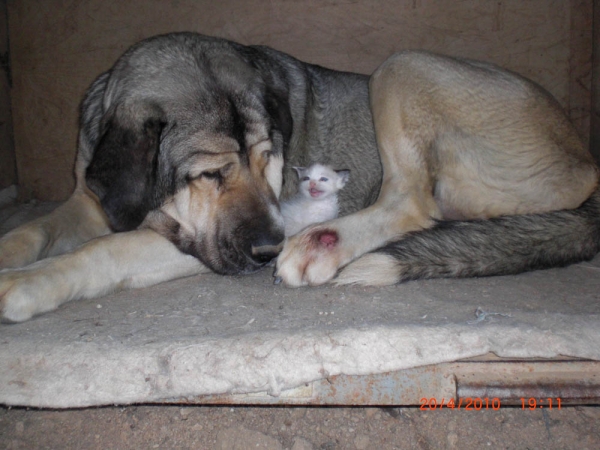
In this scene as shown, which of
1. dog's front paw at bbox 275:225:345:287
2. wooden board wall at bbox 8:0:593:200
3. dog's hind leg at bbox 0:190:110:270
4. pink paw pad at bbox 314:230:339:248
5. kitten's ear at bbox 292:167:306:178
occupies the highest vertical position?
wooden board wall at bbox 8:0:593:200

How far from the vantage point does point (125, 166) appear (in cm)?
267

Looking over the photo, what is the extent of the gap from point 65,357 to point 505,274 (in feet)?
7.41

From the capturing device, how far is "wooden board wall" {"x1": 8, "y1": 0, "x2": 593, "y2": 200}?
4.56 meters

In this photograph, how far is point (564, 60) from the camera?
4621 millimetres

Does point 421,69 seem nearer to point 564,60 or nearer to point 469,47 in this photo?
point 469,47

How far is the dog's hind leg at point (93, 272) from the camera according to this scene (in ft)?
8.14

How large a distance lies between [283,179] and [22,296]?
5.85ft

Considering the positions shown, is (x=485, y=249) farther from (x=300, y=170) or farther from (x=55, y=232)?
(x=55, y=232)

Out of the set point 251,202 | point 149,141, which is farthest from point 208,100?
point 251,202

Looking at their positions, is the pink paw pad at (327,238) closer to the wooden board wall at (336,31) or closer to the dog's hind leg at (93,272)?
the dog's hind leg at (93,272)

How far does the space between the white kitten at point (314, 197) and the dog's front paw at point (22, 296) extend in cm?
156
